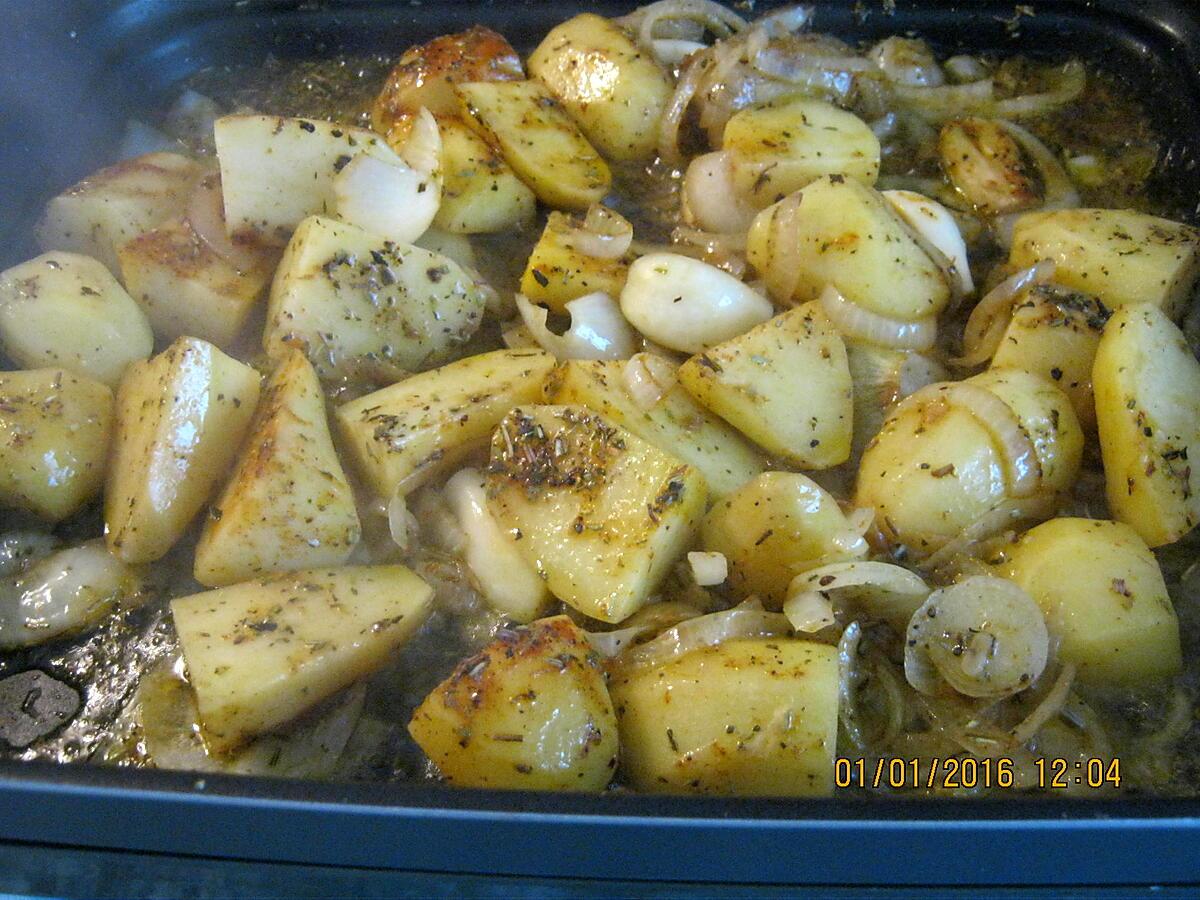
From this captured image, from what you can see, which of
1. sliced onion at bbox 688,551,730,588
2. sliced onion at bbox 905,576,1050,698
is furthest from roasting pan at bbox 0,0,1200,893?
sliced onion at bbox 688,551,730,588

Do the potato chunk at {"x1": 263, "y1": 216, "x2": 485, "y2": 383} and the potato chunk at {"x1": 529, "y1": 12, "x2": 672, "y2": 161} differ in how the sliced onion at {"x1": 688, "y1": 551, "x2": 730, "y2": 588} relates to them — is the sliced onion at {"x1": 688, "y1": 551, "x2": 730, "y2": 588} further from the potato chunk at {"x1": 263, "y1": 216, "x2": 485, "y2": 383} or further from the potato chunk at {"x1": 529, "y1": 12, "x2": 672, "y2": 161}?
the potato chunk at {"x1": 529, "y1": 12, "x2": 672, "y2": 161}

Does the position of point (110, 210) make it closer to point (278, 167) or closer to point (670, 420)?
point (278, 167)

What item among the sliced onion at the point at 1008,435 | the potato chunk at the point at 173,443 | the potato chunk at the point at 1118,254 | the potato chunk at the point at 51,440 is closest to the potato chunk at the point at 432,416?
the potato chunk at the point at 173,443

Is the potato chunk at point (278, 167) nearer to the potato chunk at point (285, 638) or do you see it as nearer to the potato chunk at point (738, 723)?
the potato chunk at point (285, 638)

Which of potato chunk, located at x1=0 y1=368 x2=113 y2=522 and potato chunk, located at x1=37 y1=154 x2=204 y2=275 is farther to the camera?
potato chunk, located at x1=37 y1=154 x2=204 y2=275

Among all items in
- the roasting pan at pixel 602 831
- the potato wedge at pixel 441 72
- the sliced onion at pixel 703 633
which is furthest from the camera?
the potato wedge at pixel 441 72

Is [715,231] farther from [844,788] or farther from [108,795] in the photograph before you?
[108,795]

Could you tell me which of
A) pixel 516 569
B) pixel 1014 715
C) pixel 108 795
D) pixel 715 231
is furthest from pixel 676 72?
pixel 108 795

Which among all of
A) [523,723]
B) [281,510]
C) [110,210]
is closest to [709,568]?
[523,723]
